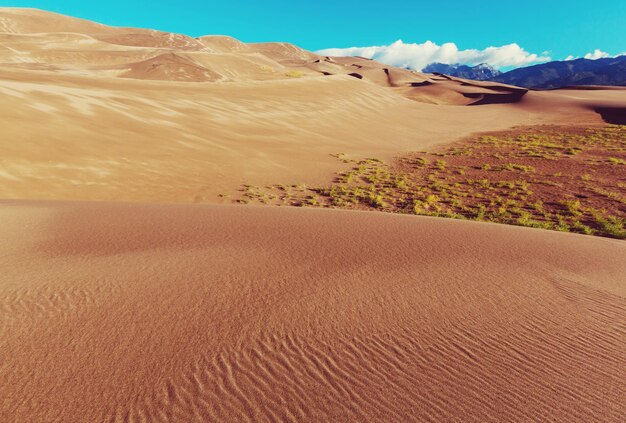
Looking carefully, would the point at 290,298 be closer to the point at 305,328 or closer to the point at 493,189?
the point at 305,328

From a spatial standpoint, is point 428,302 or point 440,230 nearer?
point 428,302

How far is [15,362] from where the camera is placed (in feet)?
11.1

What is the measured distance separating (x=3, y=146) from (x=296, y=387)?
1672 cm

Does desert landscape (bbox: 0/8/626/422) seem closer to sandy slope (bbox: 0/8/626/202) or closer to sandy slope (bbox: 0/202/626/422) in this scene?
sandy slope (bbox: 0/202/626/422)

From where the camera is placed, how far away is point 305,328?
4.04 metres

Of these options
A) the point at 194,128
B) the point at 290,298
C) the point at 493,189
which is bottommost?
the point at 290,298

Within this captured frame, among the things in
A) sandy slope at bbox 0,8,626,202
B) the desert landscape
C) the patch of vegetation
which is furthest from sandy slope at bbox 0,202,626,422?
sandy slope at bbox 0,8,626,202

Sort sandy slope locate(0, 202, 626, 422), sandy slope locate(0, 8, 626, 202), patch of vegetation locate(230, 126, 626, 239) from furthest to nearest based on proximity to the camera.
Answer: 1. sandy slope locate(0, 8, 626, 202)
2. patch of vegetation locate(230, 126, 626, 239)
3. sandy slope locate(0, 202, 626, 422)

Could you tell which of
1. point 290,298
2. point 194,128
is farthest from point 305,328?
point 194,128

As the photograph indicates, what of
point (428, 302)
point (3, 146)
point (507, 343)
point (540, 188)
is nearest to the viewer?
point (507, 343)

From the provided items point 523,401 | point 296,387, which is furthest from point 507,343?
point 296,387

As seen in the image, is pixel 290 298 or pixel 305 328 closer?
pixel 305 328

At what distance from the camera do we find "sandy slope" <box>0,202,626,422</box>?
9.77 ft

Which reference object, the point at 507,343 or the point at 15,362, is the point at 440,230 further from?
the point at 15,362
